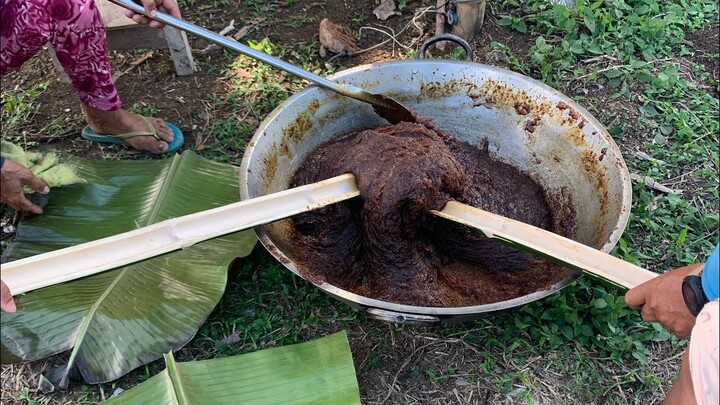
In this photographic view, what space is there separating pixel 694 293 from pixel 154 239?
1.28 m

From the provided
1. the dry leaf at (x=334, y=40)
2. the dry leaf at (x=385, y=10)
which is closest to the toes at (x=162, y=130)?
the dry leaf at (x=334, y=40)

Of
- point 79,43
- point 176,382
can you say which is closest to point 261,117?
point 79,43

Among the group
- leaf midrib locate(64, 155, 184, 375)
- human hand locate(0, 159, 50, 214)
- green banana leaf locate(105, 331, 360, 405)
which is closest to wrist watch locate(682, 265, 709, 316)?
green banana leaf locate(105, 331, 360, 405)

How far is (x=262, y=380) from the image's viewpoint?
5.87 ft

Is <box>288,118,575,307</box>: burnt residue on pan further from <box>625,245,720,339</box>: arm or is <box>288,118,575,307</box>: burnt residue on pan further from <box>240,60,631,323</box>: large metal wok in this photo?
<box>625,245,720,339</box>: arm

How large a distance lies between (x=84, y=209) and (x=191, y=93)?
3.07ft

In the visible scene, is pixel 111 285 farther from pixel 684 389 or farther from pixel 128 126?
pixel 684 389

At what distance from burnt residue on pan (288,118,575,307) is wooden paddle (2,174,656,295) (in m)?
0.14

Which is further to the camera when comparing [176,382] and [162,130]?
[162,130]

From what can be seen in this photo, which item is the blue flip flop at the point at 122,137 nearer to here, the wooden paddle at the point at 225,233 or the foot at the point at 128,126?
the foot at the point at 128,126

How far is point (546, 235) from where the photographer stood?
5.32 feet

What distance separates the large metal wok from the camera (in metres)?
1.94

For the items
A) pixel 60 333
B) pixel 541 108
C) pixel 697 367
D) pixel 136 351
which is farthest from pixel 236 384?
pixel 541 108

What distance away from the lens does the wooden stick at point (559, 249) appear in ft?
4.97
